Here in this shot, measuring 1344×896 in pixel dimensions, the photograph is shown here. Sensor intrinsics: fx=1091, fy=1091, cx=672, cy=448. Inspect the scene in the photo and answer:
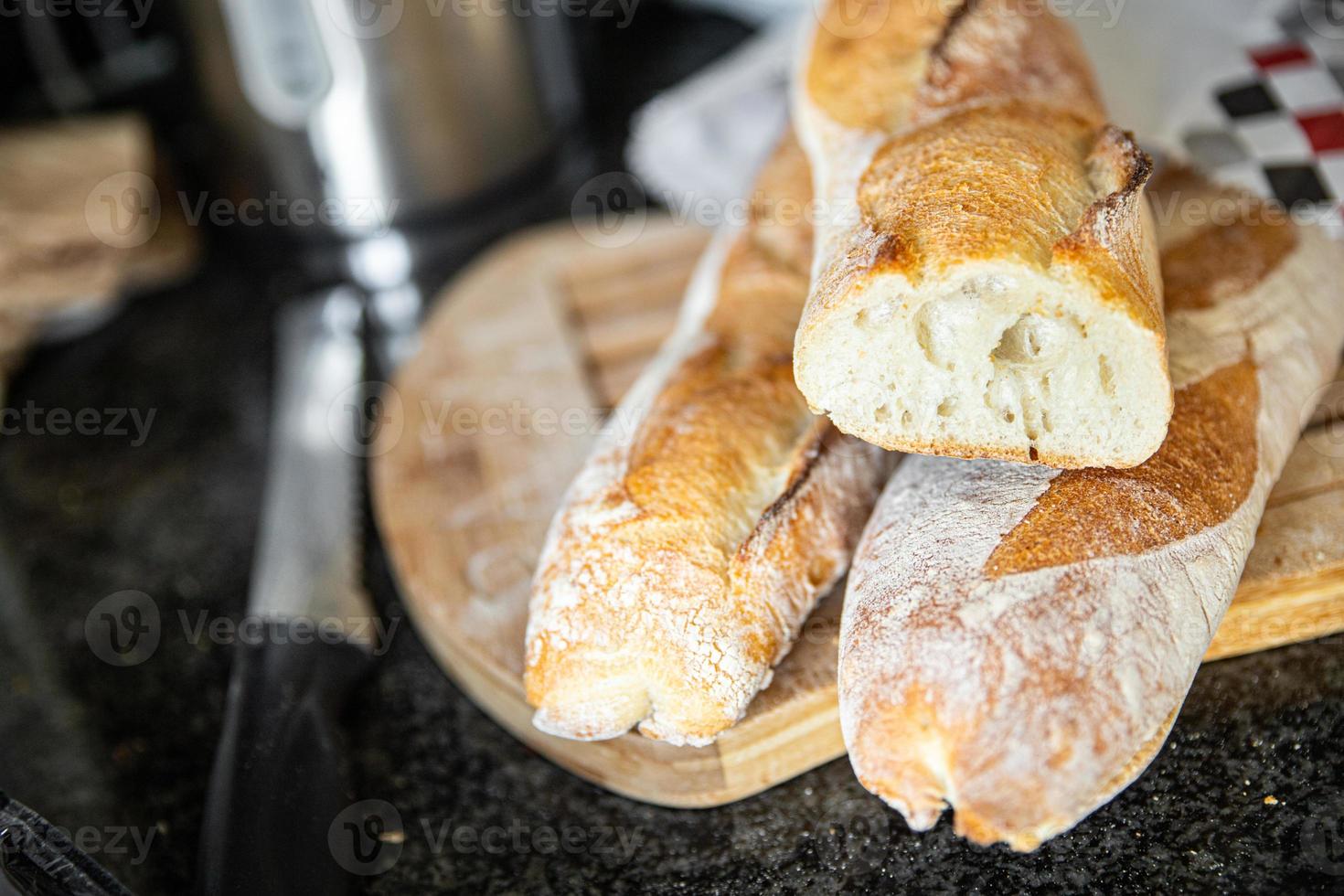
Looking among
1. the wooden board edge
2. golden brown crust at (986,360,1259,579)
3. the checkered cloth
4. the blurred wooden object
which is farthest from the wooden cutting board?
the blurred wooden object

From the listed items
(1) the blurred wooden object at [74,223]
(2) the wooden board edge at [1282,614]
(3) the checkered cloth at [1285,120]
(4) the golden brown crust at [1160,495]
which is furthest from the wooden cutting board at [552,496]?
(1) the blurred wooden object at [74,223]

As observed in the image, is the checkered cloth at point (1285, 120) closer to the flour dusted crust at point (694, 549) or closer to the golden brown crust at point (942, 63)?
the golden brown crust at point (942, 63)

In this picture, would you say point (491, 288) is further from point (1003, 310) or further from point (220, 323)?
point (1003, 310)

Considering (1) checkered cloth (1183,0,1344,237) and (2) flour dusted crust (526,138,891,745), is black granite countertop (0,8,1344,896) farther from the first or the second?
(1) checkered cloth (1183,0,1344,237)

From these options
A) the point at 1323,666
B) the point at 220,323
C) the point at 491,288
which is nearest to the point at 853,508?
the point at 1323,666

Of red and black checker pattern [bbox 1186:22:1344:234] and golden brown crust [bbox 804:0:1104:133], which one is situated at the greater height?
golden brown crust [bbox 804:0:1104:133]
